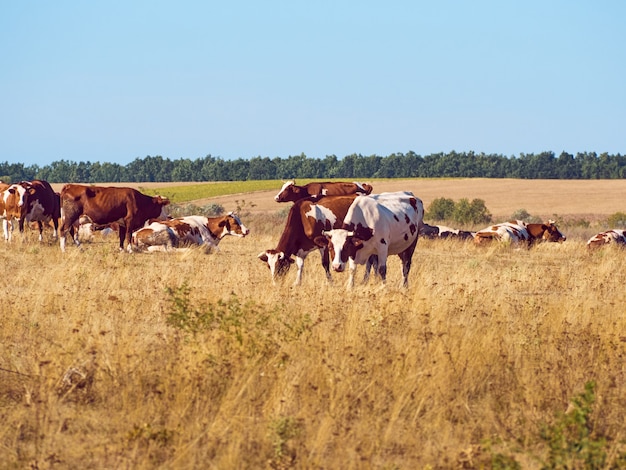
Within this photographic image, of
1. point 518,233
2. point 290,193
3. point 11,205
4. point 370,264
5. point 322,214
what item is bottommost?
point 518,233

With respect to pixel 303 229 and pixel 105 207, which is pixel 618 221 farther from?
pixel 303 229

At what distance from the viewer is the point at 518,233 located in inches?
1212

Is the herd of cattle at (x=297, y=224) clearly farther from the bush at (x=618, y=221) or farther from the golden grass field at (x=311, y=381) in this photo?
the bush at (x=618, y=221)

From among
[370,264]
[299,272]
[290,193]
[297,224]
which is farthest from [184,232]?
[299,272]

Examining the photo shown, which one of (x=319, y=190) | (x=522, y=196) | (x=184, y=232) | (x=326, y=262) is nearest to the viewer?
(x=326, y=262)

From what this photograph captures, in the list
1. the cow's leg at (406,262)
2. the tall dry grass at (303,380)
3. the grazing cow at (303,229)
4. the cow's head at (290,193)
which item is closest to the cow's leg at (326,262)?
the grazing cow at (303,229)

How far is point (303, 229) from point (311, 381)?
8775mm

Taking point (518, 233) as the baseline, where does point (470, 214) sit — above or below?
below

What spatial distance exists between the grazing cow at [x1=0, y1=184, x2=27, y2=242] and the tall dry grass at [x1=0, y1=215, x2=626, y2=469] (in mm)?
12832

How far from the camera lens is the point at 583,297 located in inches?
576

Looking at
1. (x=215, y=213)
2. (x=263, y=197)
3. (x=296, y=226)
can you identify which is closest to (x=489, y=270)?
(x=296, y=226)

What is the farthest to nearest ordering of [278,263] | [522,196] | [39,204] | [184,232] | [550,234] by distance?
[522,196]
[550,234]
[39,204]
[184,232]
[278,263]

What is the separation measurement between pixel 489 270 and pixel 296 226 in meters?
5.62

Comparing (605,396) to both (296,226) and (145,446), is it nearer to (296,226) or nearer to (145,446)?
(145,446)
